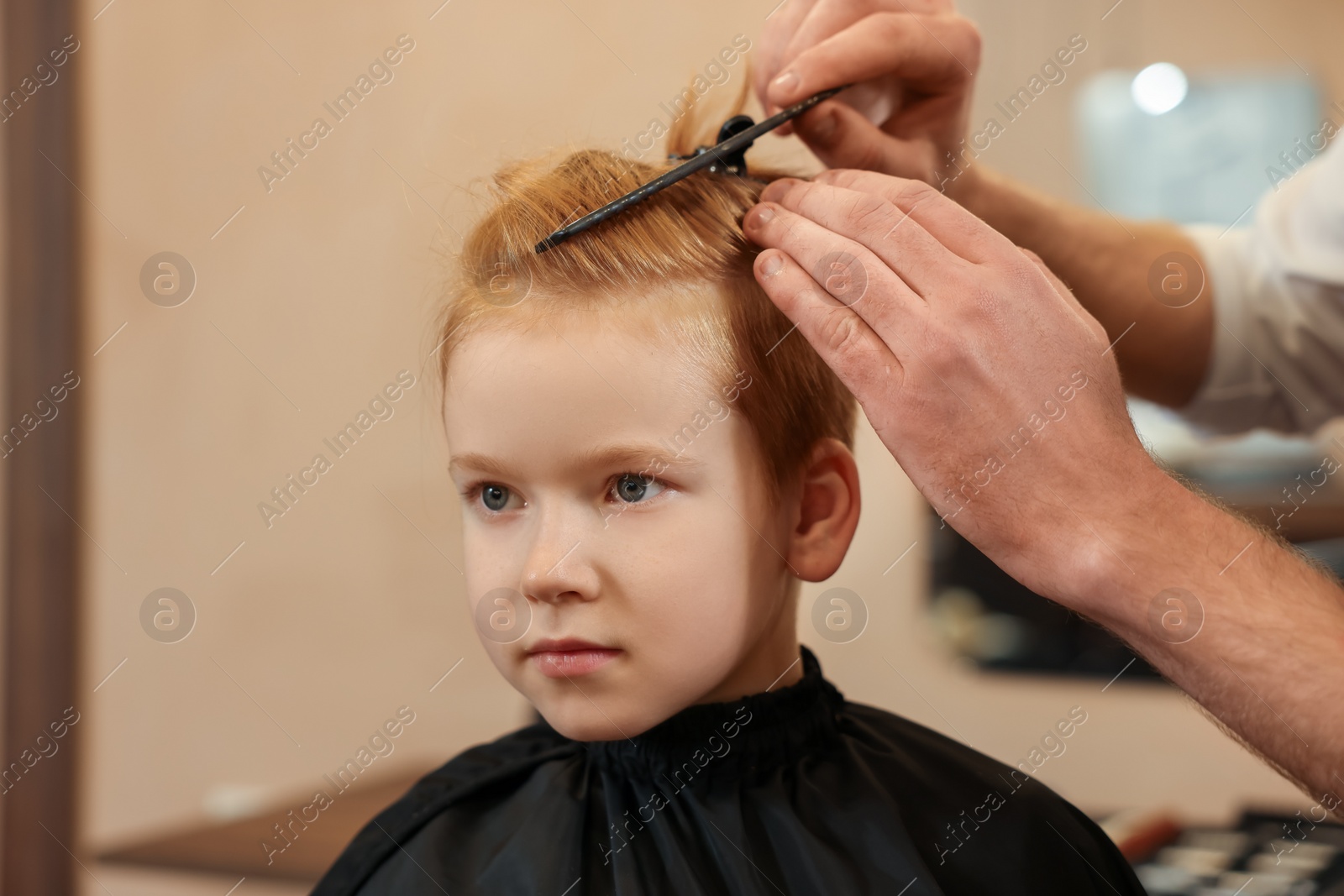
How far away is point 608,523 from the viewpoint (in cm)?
72

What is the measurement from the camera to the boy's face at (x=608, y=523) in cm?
71

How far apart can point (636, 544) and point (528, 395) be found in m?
0.13

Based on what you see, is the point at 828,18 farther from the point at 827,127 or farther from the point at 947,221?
the point at 947,221

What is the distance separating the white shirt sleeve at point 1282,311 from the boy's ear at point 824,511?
656 mm

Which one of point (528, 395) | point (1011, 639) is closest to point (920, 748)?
point (528, 395)

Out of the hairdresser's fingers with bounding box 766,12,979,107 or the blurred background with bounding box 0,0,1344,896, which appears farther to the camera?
the blurred background with bounding box 0,0,1344,896

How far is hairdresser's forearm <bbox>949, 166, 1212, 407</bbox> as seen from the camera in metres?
1.16

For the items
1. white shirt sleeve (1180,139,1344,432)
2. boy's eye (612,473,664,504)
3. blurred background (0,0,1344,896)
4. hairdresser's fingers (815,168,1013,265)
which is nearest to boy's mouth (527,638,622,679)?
boy's eye (612,473,664,504)

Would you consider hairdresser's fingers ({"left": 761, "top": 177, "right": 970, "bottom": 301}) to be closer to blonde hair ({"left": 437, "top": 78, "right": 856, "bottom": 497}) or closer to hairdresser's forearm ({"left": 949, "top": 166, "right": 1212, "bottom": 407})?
blonde hair ({"left": 437, "top": 78, "right": 856, "bottom": 497})

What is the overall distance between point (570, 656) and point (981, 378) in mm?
351

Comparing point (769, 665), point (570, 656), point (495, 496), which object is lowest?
point (769, 665)

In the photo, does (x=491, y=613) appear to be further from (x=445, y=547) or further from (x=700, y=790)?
(x=445, y=547)

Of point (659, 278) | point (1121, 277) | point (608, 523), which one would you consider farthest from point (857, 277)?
point (1121, 277)

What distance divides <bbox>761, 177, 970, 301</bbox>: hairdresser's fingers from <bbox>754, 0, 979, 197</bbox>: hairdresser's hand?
182mm
